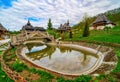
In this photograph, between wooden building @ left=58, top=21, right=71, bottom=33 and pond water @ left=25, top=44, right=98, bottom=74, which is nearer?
pond water @ left=25, top=44, right=98, bottom=74

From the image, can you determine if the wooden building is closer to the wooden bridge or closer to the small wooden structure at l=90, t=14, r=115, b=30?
the small wooden structure at l=90, t=14, r=115, b=30

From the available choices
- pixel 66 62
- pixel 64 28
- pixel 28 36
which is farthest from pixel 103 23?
pixel 66 62

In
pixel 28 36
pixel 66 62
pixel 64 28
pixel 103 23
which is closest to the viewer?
pixel 66 62

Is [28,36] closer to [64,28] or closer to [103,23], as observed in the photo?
[64,28]

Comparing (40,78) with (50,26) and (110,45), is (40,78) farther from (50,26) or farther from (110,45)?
(50,26)

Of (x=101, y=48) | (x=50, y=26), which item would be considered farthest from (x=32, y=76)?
(x=50, y=26)

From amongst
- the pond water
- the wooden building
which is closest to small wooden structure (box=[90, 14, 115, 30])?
the wooden building

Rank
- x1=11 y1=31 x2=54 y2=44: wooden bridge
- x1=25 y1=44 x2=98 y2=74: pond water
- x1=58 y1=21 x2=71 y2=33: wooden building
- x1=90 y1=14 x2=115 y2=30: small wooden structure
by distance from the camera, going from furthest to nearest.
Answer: x1=58 y1=21 x2=71 y2=33: wooden building → x1=90 y1=14 x2=115 y2=30: small wooden structure → x1=11 y1=31 x2=54 y2=44: wooden bridge → x1=25 y1=44 x2=98 y2=74: pond water

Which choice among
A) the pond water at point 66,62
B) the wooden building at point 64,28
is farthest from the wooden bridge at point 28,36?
the wooden building at point 64,28

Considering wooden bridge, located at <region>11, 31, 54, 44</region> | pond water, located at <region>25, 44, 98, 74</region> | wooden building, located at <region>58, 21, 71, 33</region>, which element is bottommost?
pond water, located at <region>25, 44, 98, 74</region>

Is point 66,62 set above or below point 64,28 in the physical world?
below

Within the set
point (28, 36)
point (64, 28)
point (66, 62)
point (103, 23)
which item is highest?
point (103, 23)

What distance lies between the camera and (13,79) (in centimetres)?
1256

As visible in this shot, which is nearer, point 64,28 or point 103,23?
point 103,23
